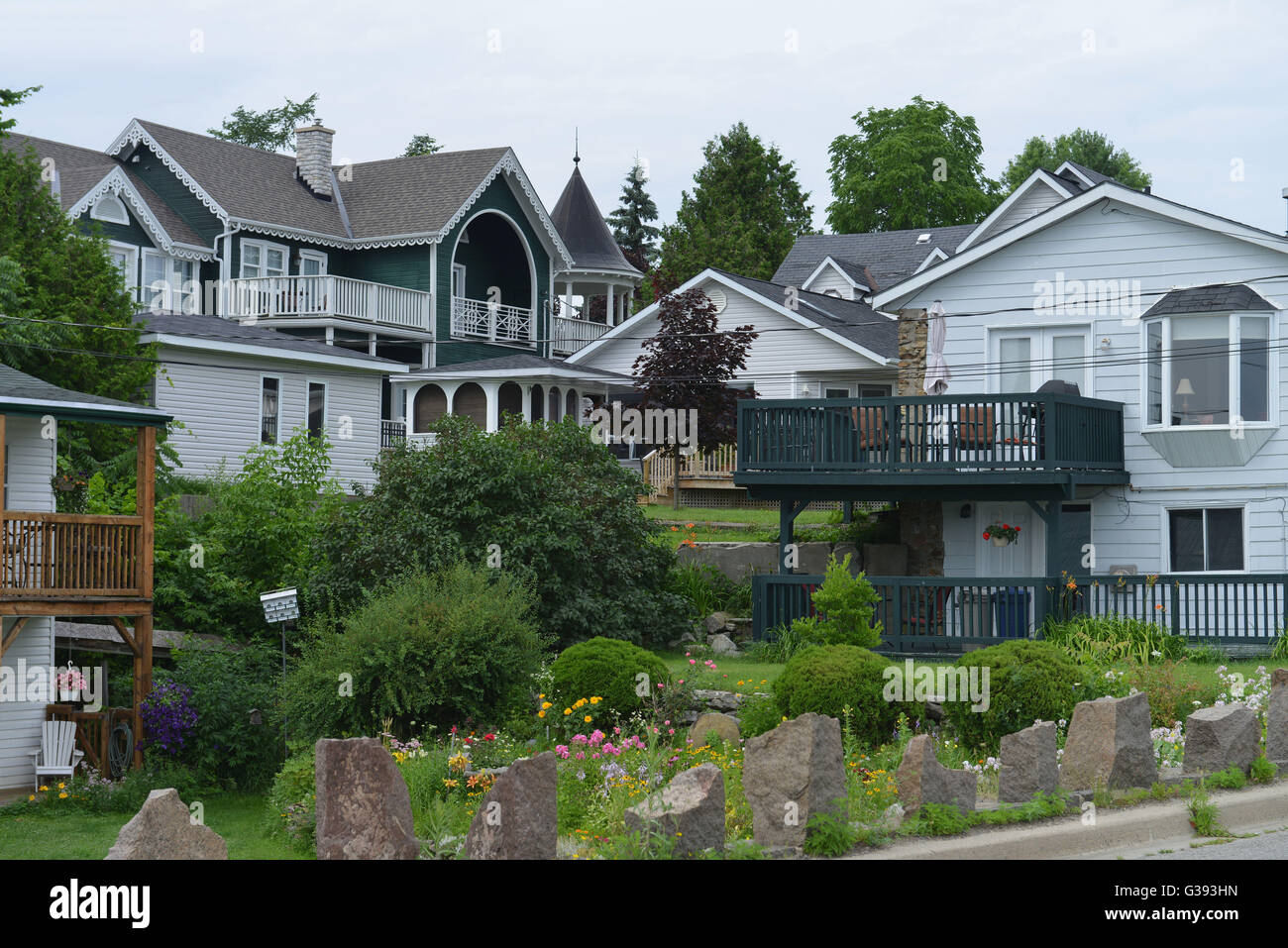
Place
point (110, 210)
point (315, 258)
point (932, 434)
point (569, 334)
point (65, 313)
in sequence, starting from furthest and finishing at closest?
1. point (569, 334)
2. point (315, 258)
3. point (110, 210)
4. point (65, 313)
5. point (932, 434)

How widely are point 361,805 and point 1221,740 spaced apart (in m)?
7.14

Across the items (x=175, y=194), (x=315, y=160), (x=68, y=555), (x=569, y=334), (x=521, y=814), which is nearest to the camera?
(x=521, y=814)

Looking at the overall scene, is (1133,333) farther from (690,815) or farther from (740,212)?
(740,212)

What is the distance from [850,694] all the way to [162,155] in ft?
93.8

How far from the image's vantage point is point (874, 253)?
43219 millimetres

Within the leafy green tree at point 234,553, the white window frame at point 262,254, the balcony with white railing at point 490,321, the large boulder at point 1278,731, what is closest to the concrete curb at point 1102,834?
the large boulder at point 1278,731

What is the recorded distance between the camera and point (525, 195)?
4134cm

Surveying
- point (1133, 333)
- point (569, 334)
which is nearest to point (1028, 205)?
point (1133, 333)

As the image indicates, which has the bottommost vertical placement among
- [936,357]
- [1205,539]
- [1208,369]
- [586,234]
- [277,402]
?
[1205,539]

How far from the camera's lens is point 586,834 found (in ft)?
34.2

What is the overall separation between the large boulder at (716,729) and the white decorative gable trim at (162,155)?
83.4ft

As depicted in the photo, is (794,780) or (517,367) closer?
(794,780)

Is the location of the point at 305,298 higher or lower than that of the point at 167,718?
higher
